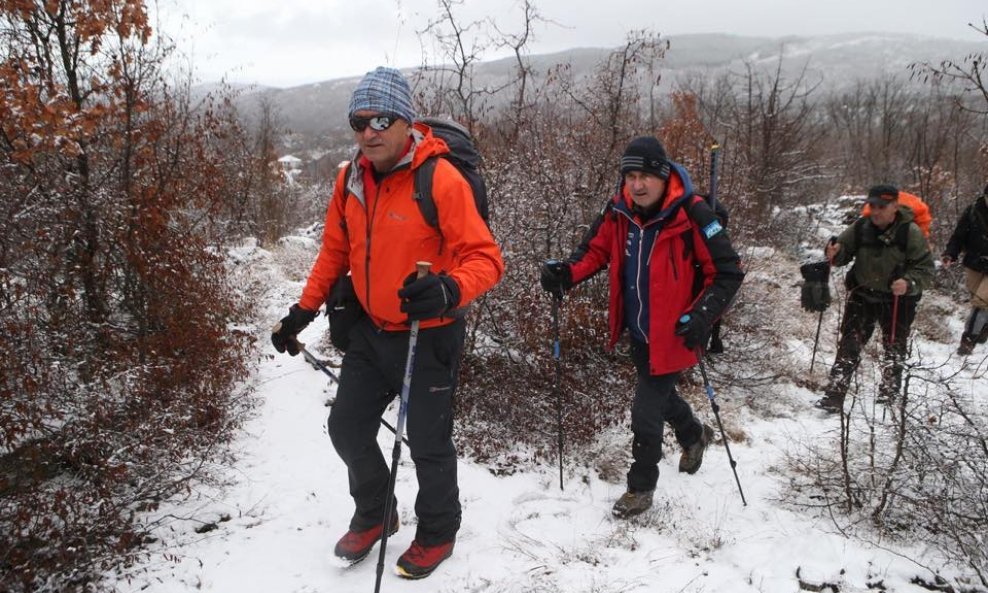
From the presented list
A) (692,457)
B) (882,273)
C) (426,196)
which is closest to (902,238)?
(882,273)

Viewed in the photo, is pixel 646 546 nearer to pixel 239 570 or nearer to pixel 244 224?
pixel 239 570

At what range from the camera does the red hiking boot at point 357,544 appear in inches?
122

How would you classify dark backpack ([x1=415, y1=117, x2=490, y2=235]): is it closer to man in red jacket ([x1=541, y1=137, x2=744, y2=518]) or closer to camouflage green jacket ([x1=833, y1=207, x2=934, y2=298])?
man in red jacket ([x1=541, y1=137, x2=744, y2=518])

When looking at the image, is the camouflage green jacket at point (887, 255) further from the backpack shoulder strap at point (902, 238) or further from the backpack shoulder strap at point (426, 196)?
the backpack shoulder strap at point (426, 196)

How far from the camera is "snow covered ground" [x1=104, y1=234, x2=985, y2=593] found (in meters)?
3.02

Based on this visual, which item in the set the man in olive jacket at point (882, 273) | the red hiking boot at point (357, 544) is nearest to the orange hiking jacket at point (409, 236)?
the red hiking boot at point (357, 544)

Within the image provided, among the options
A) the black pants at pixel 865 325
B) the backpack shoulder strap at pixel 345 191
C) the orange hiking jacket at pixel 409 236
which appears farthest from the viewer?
the black pants at pixel 865 325

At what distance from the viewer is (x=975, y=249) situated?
6.31 meters

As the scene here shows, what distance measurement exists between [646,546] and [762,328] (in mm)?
4686

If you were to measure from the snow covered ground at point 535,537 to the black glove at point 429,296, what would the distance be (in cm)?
154

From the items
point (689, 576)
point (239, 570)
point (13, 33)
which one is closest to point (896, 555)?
point (689, 576)

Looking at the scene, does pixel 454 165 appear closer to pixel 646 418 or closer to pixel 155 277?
pixel 646 418

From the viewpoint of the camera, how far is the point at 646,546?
3.37 metres

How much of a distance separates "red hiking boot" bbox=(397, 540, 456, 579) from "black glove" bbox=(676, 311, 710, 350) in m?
1.72
